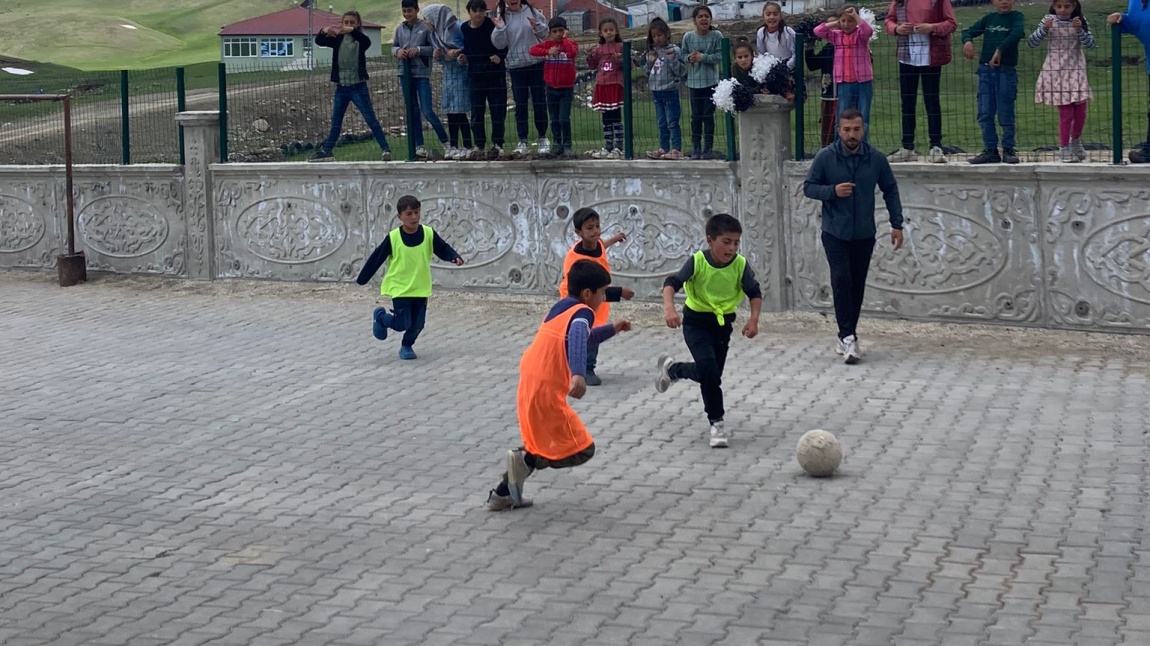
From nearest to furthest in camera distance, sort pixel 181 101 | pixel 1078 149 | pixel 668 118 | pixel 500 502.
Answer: pixel 500 502
pixel 1078 149
pixel 668 118
pixel 181 101

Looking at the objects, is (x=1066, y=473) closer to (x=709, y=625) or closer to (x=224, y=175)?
(x=709, y=625)

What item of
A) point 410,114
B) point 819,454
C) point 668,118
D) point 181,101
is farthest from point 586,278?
point 181,101

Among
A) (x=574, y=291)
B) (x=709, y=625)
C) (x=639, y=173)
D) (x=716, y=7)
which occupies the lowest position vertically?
(x=709, y=625)

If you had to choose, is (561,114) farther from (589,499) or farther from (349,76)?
(589,499)

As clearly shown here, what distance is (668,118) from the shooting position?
14.9m

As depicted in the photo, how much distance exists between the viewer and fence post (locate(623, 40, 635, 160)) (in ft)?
49.3

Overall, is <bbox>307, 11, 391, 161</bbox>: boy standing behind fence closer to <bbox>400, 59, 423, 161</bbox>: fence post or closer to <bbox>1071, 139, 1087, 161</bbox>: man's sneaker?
<bbox>400, 59, 423, 161</bbox>: fence post

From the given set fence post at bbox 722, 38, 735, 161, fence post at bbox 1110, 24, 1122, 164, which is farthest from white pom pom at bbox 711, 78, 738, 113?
fence post at bbox 1110, 24, 1122, 164

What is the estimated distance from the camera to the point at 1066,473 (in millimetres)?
8648

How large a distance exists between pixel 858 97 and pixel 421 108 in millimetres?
5057

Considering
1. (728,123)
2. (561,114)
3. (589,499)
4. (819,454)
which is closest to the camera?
(589,499)

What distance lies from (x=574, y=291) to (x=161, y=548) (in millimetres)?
2544

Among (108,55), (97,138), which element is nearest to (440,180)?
(97,138)

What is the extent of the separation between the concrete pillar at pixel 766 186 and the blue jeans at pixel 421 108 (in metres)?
3.74
